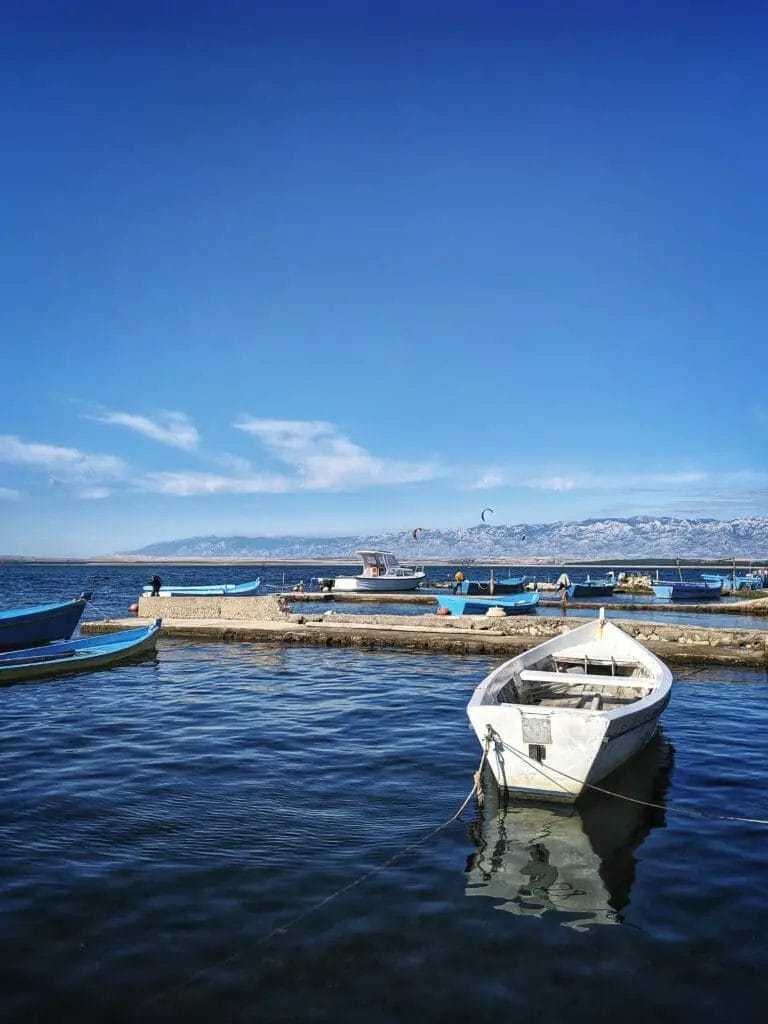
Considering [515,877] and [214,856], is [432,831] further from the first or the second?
[214,856]

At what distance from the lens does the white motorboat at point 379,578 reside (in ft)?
201

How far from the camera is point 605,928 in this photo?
6.48 meters

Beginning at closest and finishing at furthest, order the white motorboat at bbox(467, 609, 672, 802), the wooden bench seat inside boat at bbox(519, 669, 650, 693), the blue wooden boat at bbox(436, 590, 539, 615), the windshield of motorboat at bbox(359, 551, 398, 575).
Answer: the white motorboat at bbox(467, 609, 672, 802) → the wooden bench seat inside boat at bbox(519, 669, 650, 693) → the blue wooden boat at bbox(436, 590, 539, 615) → the windshield of motorboat at bbox(359, 551, 398, 575)

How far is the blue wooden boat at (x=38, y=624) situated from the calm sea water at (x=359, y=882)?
13040 mm

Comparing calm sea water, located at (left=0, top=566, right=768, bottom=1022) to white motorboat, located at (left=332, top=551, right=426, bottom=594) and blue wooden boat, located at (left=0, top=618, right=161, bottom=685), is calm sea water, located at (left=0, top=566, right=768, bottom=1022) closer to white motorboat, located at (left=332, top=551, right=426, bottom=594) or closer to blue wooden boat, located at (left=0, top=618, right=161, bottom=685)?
blue wooden boat, located at (left=0, top=618, right=161, bottom=685)

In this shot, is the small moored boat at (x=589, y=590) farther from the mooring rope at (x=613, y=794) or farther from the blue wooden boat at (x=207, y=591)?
the mooring rope at (x=613, y=794)

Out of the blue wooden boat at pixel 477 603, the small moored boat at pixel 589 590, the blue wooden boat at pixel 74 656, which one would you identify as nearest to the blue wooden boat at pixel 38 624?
the blue wooden boat at pixel 74 656

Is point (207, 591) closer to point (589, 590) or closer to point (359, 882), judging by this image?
point (589, 590)

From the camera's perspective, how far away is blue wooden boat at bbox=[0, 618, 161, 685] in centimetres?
1937

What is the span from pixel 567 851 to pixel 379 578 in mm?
53648

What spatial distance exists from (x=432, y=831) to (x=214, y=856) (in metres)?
2.63

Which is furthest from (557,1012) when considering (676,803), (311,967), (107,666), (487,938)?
(107,666)

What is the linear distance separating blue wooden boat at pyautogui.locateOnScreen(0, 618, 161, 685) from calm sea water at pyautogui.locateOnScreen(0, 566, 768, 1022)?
625cm

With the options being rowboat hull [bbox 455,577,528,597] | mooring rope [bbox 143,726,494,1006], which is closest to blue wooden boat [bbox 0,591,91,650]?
mooring rope [bbox 143,726,494,1006]
